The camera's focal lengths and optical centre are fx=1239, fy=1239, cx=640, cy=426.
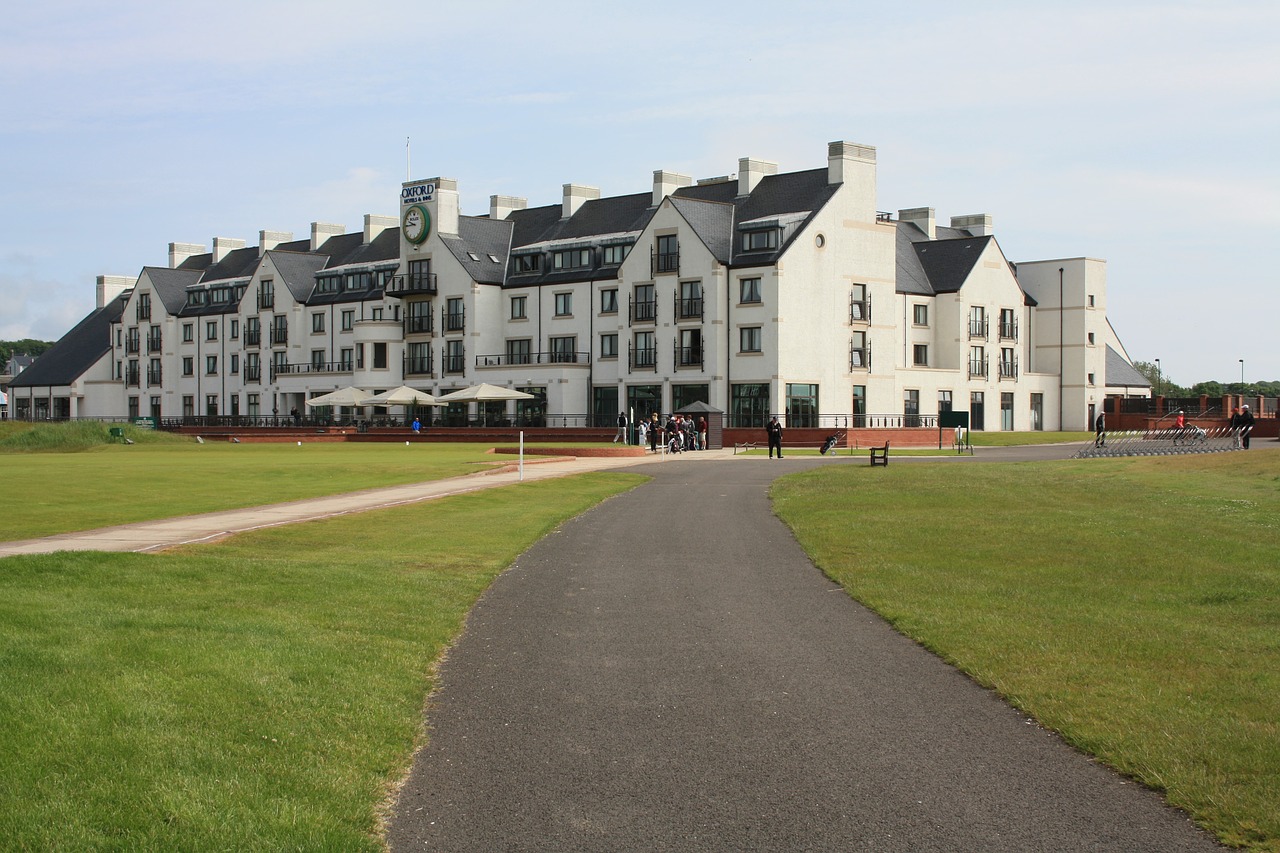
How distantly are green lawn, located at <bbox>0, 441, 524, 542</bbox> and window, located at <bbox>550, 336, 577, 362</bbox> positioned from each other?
28586mm

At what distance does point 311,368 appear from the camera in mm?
97625

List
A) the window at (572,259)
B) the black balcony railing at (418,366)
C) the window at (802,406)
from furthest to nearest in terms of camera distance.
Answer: the black balcony railing at (418,366), the window at (572,259), the window at (802,406)

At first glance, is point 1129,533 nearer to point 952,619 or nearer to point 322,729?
point 952,619

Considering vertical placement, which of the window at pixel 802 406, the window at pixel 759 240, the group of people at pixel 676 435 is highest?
the window at pixel 759 240

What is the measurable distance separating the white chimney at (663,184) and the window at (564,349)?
10.6 m

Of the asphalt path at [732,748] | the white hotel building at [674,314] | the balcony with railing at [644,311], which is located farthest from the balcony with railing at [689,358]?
the asphalt path at [732,748]

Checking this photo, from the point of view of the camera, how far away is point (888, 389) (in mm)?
76688

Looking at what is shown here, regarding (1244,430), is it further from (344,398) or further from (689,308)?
(344,398)

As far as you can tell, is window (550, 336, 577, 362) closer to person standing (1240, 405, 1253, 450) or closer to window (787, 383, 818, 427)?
window (787, 383, 818, 427)

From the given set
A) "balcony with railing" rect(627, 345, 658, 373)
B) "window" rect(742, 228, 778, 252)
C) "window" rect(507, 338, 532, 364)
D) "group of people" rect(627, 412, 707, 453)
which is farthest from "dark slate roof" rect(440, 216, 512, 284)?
"group of people" rect(627, 412, 707, 453)

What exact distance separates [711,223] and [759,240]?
3.58 m

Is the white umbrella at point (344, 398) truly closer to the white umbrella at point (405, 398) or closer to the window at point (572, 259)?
the white umbrella at point (405, 398)

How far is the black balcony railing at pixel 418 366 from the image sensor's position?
88688mm

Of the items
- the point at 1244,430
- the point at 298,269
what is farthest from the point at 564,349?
the point at 1244,430
